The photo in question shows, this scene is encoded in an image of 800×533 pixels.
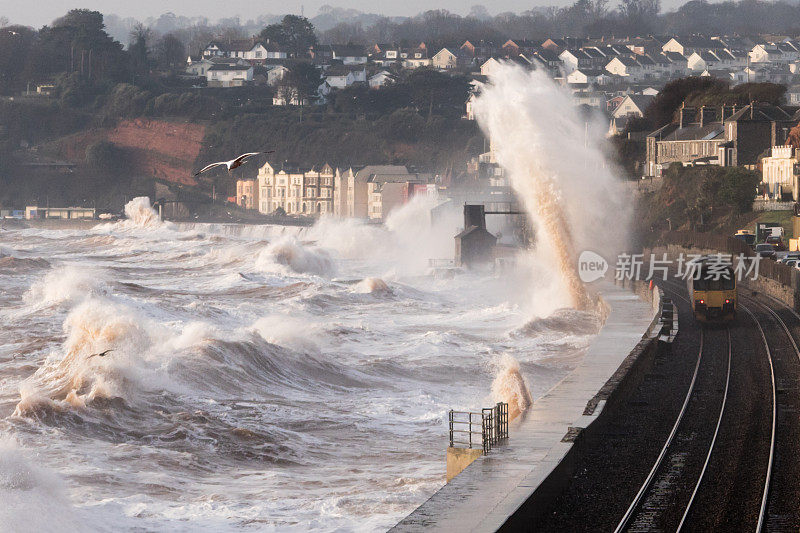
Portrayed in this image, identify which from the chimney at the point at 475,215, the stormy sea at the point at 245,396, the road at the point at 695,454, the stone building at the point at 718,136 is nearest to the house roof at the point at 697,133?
the stone building at the point at 718,136

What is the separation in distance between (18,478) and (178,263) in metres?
72.9

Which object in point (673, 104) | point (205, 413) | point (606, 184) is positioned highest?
point (673, 104)

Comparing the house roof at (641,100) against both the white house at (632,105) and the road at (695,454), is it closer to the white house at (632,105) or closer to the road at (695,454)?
the white house at (632,105)

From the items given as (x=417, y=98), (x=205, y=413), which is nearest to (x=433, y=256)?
(x=205, y=413)

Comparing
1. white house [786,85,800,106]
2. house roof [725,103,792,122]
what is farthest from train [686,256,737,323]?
white house [786,85,800,106]

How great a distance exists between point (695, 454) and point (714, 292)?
17.5m

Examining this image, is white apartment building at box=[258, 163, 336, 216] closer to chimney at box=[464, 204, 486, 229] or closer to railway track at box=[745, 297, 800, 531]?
chimney at box=[464, 204, 486, 229]

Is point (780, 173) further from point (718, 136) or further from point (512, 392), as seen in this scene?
point (512, 392)

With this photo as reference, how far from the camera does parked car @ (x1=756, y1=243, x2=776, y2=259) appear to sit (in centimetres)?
5096

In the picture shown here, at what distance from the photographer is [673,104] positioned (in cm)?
10431

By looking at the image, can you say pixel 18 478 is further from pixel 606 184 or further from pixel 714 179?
pixel 606 184

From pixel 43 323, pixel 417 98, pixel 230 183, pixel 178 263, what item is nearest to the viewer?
pixel 43 323

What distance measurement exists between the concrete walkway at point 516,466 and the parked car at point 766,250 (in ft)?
76.4

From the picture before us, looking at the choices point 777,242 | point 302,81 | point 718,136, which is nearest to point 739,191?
point 777,242
